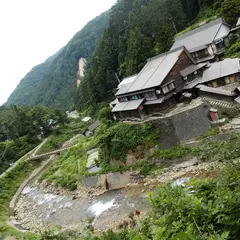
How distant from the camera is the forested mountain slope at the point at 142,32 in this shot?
39.8 meters

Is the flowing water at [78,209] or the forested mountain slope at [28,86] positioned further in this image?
the forested mountain slope at [28,86]

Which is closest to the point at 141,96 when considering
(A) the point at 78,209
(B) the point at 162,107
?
(B) the point at 162,107

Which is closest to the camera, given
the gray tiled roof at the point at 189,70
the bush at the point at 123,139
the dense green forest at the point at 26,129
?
the bush at the point at 123,139

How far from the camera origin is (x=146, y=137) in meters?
23.9

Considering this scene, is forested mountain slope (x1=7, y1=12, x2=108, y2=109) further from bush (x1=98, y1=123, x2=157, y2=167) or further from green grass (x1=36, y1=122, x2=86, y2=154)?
bush (x1=98, y1=123, x2=157, y2=167)

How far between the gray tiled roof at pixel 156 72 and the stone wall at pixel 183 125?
388cm

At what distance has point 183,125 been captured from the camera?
22.5 meters

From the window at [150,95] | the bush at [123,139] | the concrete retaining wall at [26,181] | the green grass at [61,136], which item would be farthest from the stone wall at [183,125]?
the green grass at [61,136]

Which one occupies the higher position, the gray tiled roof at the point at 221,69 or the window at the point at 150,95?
the window at the point at 150,95

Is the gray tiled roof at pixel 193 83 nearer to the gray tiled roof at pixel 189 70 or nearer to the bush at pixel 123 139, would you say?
the gray tiled roof at pixel 189 70

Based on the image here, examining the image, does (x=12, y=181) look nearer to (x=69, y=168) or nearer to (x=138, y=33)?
(x=69, y=168)

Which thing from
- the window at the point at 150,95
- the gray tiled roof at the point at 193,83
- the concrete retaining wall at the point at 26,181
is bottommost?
the concrete retaining wall at the point at 26,181

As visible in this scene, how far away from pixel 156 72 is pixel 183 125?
24.2 ft

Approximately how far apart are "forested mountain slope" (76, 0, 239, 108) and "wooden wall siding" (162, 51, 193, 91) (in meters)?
11.0
